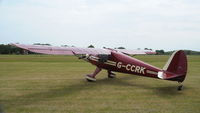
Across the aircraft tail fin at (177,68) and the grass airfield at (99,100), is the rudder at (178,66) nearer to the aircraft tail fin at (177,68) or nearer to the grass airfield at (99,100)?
the aircraft tail fin at (177,68)

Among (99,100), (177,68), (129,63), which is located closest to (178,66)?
(177,68)

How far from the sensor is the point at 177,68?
877 cm

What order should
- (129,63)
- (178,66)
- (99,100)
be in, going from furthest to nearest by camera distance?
(129,63)
(178,66)
(99,100)

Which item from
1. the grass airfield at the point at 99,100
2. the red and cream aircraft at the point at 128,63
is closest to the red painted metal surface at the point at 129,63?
the red and cream aircraft at the point at 128,63

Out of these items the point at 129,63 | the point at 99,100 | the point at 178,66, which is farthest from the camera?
the point at 129,63

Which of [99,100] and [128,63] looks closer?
[99,100]

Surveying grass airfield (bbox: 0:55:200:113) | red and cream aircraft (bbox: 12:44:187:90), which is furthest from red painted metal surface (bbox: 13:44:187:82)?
grass airfield (bbox: 0:55:200:113)

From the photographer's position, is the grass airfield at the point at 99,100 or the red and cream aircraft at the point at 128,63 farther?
the red and cream aircraft at the point at 128,63

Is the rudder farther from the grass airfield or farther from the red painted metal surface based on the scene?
the grass airfield

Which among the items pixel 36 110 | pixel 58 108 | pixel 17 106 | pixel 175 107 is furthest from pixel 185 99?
pixel 17 106

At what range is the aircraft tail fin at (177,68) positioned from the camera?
866cm

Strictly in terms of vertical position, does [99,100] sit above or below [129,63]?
below

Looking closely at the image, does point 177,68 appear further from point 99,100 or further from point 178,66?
point 99,100

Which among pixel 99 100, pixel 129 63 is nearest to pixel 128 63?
pixel 129 63
